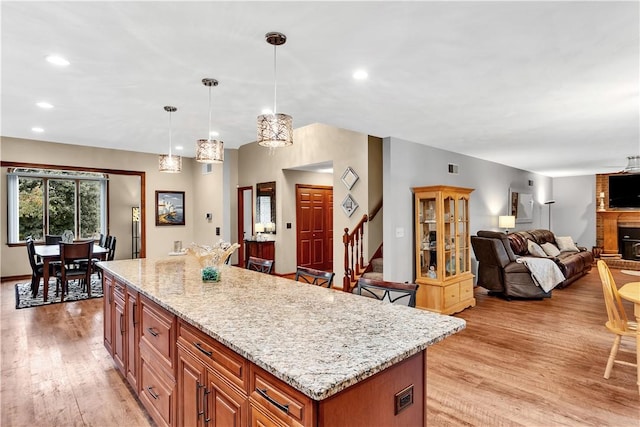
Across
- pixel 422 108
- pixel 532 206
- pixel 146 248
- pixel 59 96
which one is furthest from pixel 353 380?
pixel 532 206

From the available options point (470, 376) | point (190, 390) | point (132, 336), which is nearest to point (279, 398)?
point (190, 390)

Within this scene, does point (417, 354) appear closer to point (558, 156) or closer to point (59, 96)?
point (59, 96)

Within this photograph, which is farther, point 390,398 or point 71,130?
point 71,130

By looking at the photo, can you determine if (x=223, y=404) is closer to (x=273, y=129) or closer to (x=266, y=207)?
(x=273, y=129)

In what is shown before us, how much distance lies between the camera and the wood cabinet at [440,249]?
4.80 meters

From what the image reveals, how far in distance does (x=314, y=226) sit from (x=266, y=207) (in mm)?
1128

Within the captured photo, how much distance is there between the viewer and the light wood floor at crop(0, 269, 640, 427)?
248cm

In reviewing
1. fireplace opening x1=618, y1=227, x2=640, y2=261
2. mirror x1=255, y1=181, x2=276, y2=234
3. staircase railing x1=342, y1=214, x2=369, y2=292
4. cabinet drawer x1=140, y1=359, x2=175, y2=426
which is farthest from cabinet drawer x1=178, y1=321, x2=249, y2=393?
fireplace opening x1=618, y1=227, x2=640, y2=261

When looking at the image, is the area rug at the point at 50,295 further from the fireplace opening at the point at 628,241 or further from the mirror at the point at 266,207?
the fireplace opening at the point at 628,241

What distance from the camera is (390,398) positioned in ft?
4.58

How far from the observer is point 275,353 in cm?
133

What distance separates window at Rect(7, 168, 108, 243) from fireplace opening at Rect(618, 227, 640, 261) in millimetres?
13246

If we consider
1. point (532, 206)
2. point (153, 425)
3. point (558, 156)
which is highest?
point (558, 156)

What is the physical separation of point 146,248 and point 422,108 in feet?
21.1
